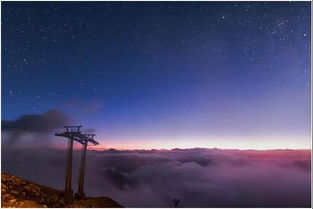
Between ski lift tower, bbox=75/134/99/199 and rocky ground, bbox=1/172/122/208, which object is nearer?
rocky ground, bbox=1/172/122/208

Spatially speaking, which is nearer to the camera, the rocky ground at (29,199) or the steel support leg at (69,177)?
the rocky ground at (29,199)

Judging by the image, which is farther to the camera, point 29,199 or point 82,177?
point 82,177

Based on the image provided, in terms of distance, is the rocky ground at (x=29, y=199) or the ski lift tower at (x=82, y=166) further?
the ski lift tower at (x=82, y=166)

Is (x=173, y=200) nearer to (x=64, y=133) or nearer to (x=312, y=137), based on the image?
(x=64, y=133)

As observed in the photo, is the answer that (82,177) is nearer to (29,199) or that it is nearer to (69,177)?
(69,177)

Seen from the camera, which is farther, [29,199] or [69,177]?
[69,177]

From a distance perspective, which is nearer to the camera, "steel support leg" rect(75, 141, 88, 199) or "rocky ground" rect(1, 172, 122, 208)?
"rocky ground" rect(1, 172, 122, 208)

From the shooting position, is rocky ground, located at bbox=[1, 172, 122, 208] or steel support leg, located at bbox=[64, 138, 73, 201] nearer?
rocky ground, located at bbox=[1, 172, 122, 208]

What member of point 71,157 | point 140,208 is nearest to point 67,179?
point 71,157
